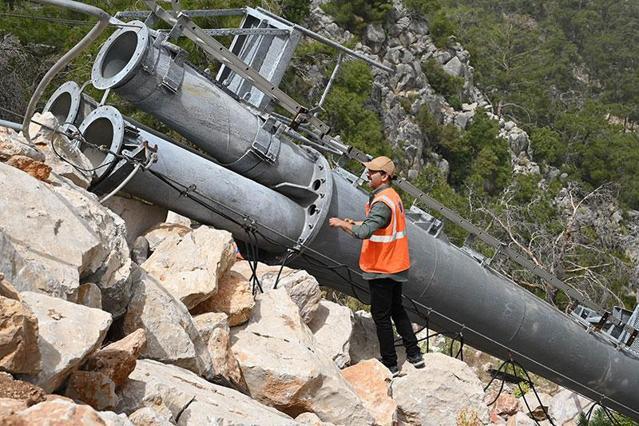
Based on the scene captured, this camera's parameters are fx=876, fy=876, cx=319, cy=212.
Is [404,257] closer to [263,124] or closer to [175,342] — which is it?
[263,124]

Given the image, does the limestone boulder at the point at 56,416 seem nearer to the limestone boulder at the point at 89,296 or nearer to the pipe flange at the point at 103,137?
the limestone boulder at the point at 89,296

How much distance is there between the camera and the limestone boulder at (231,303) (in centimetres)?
458

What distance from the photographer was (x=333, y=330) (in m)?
5.51

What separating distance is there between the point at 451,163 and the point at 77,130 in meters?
33.4

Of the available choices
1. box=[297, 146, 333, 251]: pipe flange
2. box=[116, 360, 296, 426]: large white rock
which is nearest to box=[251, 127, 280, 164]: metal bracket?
box=[297, 146, 333, 251]: pipe flange

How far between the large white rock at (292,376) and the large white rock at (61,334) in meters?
1.21

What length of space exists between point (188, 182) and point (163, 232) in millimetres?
361

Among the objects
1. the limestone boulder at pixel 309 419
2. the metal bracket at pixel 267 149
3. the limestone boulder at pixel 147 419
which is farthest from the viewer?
the metal bracket at pixel 267 149

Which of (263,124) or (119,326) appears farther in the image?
(263,124)

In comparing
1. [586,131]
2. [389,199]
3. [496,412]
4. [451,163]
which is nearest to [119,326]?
[389,199]

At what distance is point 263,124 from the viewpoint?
5496 millimetres

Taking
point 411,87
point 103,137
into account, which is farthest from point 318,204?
point 411,87

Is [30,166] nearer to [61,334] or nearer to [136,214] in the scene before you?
[136,214]

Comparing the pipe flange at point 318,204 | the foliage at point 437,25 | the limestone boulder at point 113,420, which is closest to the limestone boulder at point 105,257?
the limestone boulder at point 113,420
